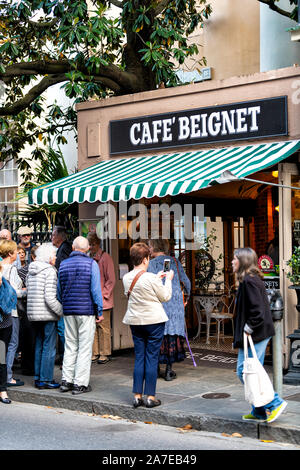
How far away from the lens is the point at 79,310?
828cm

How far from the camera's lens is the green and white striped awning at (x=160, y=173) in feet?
27.9

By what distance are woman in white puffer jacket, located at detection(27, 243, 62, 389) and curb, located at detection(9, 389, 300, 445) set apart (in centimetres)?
28

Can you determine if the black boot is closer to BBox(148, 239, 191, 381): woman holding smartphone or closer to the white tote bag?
BBox(148, 239, 191, 381): woman holding smartphone

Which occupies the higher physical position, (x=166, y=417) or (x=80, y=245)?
(x=80, y=245)

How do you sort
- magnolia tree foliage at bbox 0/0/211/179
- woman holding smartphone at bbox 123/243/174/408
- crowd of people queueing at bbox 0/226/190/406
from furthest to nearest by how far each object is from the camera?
magnolia tree foliage at bbox 0/0/211/179 → crowd of people queueing at bbox 0/226/190/406 → woman holding smartphone at bbox 123/243/174/408

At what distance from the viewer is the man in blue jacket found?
8.30m

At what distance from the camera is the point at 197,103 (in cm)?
1009

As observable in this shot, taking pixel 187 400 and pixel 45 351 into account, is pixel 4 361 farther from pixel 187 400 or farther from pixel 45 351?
pixel 187 400

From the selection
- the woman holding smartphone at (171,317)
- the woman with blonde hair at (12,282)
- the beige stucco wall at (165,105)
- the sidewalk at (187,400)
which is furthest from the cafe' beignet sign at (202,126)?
the sidewalk at (187,400)

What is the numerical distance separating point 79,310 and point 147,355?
116 centimetres

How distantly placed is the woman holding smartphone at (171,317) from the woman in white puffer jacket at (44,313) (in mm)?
1292

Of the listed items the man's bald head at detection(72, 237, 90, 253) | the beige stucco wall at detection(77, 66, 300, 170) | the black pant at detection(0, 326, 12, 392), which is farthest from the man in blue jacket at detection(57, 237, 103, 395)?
the beige stucco wall at detection(77, 66, 300, 170)

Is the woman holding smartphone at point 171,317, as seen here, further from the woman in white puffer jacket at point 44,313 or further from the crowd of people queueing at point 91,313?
the woman in white puffer jacket at point 44,313

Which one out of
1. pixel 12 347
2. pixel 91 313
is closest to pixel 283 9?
pixel 91 313
